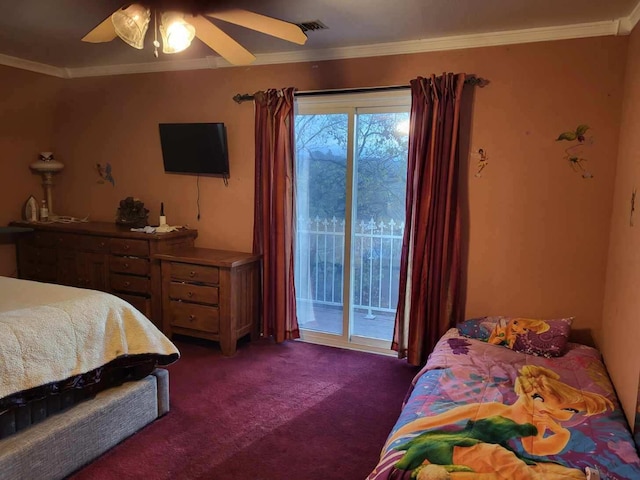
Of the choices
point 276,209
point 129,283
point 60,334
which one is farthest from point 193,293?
point 60,334

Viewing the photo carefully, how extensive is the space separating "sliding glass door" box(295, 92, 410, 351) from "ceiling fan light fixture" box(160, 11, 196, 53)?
150 centimetres

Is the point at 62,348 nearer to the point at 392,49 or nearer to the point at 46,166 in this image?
the point at 392,49

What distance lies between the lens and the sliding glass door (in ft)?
11.6

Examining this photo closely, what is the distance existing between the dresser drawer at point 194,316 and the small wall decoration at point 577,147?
269cm

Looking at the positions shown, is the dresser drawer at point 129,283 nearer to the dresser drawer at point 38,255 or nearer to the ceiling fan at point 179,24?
the dresser drawer at point 38,255

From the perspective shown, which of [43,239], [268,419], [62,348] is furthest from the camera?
[43,239]

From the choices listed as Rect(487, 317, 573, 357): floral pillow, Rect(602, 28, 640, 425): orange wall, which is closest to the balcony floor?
Rect(487, 317, 573, 357): floral pillow

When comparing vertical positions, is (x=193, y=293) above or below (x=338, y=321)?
above

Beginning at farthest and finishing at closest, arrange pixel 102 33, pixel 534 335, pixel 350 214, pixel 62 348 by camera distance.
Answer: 1. pixel 350 214
2. pixel 534 335
3. pixel 102 33
4. pixel 62 348

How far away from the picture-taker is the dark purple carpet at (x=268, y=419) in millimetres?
2227

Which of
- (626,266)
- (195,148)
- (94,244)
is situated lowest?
(94,244)

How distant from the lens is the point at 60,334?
2.10 m

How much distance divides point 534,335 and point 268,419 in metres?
1.68

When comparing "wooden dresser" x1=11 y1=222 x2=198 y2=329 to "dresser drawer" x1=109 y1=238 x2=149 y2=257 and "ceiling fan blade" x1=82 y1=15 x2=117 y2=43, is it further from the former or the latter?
"ceiling fan blade" x1=82 y1=15 x2=117 y2=43
